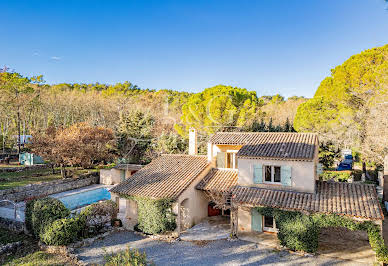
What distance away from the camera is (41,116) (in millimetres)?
51938

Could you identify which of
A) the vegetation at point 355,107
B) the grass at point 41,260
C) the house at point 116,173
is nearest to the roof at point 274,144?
the vegetation at point 355,107

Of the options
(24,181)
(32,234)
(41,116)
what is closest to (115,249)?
(32,234)

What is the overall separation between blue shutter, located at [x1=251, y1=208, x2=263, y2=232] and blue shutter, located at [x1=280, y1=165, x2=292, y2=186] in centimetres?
257

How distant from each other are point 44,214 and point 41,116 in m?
42.8

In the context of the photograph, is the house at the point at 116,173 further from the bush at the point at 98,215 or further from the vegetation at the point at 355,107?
the vegetation at the point at 355,107

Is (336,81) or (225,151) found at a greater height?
(336,81)

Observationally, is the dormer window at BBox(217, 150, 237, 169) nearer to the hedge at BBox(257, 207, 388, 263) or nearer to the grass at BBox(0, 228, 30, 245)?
the hedge at BBox(257, 207, 388, 263)

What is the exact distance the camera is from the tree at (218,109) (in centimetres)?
3366

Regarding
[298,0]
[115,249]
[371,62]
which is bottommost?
[115,249]

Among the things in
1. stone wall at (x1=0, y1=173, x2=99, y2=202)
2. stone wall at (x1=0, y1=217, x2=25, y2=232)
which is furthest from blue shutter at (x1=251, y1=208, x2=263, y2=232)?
stone wall at (x1=0, y1=173, x2=99, y2=202)

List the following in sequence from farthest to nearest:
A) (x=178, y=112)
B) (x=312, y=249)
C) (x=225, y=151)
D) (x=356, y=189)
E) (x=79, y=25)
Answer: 1. (x=178, y=112)
2. (x=79, y=25)
3. (x=225, y=151)
4. (x=356, y=189)
5. (x=312, y=249)

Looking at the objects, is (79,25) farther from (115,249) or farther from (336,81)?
(336,81)

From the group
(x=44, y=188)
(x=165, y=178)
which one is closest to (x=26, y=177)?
(x=44, y=188)

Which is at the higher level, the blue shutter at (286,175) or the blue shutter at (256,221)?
the blue shutter at (286,175)
